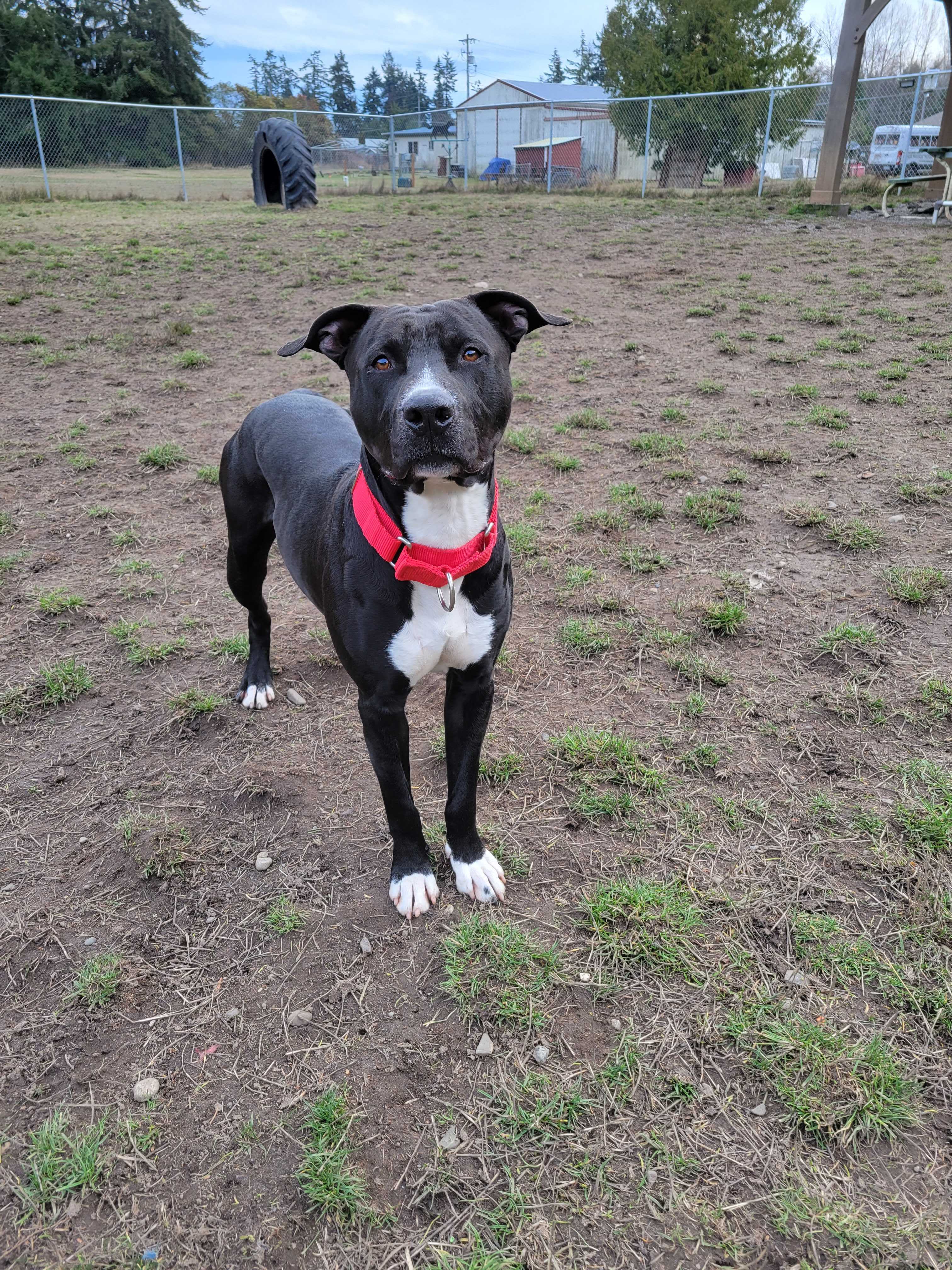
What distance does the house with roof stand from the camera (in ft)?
91.3

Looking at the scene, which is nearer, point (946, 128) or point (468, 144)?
point (946, 128)

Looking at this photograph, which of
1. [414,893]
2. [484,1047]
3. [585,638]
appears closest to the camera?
[484,1047]

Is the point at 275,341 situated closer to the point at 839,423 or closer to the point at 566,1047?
the point at 839,423

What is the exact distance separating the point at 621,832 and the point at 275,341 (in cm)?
719

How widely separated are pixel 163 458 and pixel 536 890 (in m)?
4.61

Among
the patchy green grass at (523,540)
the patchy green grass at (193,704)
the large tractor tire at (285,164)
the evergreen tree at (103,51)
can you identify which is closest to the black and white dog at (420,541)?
the patchy green grass at (193,704)

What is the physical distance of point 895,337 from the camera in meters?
7.53

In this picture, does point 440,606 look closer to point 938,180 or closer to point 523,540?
point 523,540

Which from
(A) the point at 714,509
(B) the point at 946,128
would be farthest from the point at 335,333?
(B) the point at 946,128

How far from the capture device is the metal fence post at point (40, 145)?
17.9 m

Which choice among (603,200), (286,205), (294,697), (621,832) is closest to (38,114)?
(286,205)

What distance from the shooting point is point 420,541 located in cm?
226

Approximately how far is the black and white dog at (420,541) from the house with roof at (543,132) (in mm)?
21264

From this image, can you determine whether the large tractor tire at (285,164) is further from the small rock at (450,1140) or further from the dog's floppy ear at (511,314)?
the small rock at (450,1140)
